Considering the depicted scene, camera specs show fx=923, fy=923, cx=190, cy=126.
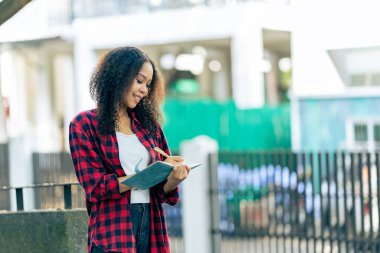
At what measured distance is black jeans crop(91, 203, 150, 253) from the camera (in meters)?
3.93

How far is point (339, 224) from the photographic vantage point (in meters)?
10.3

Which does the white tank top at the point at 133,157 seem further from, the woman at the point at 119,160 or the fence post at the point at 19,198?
the fence post at the point at 19,198

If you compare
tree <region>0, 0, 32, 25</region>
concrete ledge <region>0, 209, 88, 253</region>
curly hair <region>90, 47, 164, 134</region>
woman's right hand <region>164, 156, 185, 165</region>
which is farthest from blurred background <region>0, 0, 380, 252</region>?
woman's right hand <region>164, 156, 185, 165</region>

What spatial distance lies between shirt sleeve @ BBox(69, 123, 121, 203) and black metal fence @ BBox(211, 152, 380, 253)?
245 inches

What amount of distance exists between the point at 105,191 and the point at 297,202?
715 centimetres

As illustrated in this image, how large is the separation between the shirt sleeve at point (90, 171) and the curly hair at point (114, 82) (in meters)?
0.10

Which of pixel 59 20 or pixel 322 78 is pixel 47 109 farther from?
pixel 322 78

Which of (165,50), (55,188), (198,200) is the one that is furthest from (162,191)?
(165,50)

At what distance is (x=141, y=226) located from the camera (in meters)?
3.94

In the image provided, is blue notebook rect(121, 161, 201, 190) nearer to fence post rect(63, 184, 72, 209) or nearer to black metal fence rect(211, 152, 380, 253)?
fence post rect(63, 184, 72, 209)

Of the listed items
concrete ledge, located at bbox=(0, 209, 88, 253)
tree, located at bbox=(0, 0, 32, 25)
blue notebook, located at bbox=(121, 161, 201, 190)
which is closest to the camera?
blue notebook, located at bbox=(121, 161, 201, 190)

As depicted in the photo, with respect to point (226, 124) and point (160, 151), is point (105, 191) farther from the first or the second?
point (226, 124)

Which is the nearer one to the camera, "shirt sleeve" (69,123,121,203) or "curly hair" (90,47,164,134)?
"shirt sleeve" (69,123,121,203)

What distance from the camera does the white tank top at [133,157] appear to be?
13.0ft
